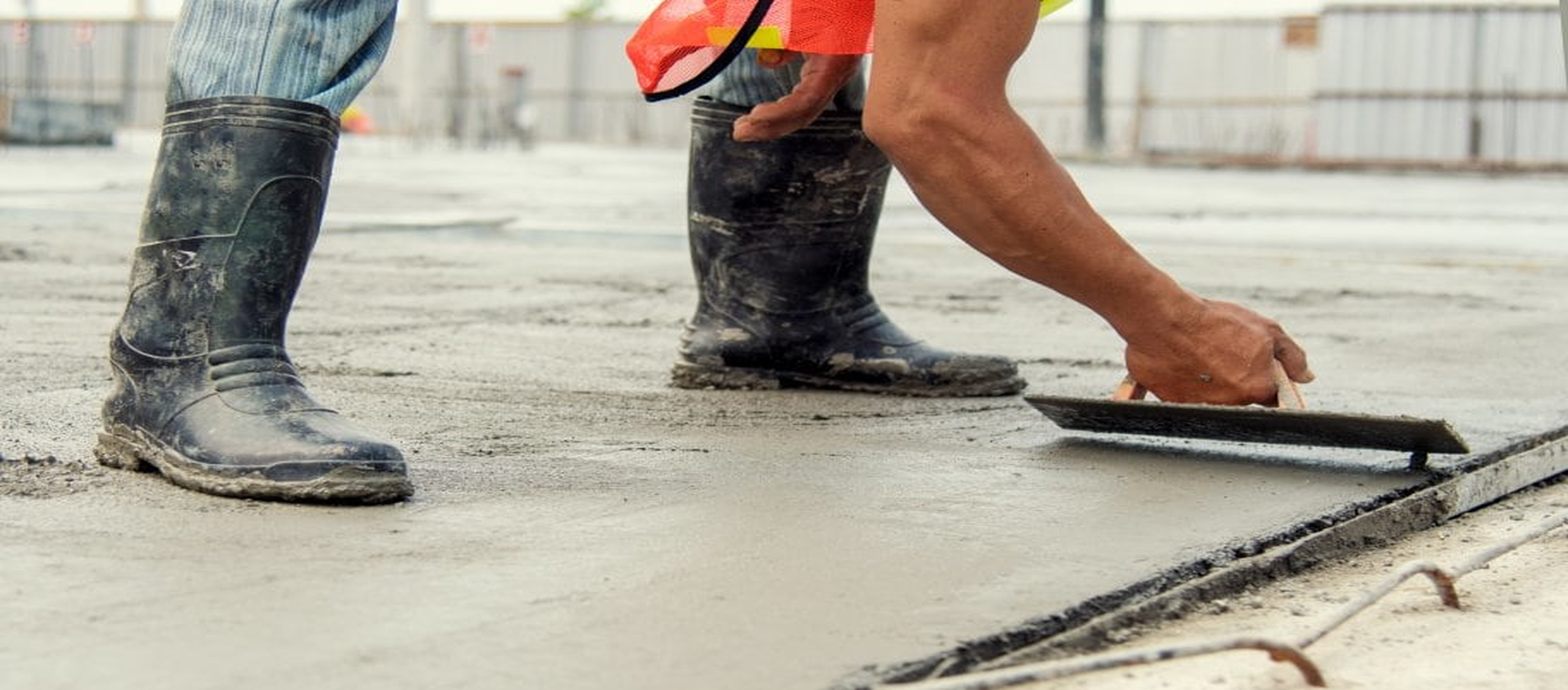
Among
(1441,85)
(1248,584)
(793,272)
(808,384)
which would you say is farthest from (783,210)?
(1441,85)

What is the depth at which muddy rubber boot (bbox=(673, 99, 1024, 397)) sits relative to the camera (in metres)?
3.05

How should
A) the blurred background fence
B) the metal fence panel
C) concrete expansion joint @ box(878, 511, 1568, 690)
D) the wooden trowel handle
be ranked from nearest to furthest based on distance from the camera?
Answer: concrete expansion joint @ box(878, 511, 1568, 690)
the wooden trowel handle
the metal fence panel
the blurred background fence

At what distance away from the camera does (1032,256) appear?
230cm

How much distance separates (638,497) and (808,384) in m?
1.12

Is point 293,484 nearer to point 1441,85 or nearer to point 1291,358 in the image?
point 1291,358

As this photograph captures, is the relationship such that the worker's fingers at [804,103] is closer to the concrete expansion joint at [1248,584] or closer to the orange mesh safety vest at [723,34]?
the orange mesh safety vest at [723,34]

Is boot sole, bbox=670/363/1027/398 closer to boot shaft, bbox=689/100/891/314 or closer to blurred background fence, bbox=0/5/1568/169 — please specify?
boot shaft, bbox=689/100/891/314

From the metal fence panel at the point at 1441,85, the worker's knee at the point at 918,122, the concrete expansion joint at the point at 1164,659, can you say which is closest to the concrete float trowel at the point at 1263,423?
the worker's knee at the point at 918,122

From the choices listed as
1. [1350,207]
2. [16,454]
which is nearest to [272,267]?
[16,454]

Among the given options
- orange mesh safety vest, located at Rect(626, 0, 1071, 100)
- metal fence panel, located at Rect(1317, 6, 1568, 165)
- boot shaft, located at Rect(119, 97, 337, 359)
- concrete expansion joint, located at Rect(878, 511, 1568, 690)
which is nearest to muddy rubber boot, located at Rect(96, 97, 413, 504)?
boot shaft, located at Rect(119, 97, 337, 359)

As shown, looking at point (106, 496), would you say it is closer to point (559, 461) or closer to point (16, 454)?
point (16, 454)

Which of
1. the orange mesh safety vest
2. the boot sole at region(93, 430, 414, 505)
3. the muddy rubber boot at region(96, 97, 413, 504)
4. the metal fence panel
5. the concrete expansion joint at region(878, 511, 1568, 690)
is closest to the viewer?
the concrete expansion joint at region(878, 511, 1568, 690)

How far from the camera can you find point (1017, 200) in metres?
2.24

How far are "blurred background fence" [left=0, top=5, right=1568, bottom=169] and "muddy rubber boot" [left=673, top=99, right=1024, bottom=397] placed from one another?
15.3 meters
